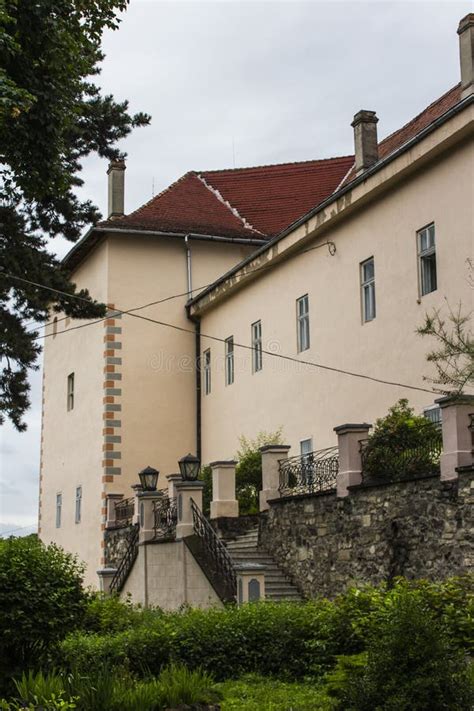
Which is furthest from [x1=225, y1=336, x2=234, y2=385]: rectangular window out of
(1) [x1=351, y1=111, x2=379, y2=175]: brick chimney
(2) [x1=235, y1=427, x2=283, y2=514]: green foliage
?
(1) [x1=351, y1=111, x2=379, y2=175]: brick chimney

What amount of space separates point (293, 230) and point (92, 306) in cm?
503

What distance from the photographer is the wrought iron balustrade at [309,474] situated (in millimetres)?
18797

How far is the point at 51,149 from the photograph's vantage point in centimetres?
1476

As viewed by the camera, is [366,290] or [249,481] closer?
[366,290]

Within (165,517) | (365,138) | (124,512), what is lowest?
(165,517)

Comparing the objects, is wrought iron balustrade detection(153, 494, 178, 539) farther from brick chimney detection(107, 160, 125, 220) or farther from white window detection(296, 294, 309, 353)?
brick chimney detection(107, 160, 125, 220)

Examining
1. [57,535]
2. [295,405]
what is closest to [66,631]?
[295,405]

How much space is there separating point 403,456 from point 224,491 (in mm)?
5908

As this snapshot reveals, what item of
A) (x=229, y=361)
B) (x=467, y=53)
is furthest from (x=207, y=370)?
(x=467, y=53)

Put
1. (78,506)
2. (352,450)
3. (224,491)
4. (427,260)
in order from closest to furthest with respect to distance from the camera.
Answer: (352,450) < (427,260) < (224,491) < (78,506)

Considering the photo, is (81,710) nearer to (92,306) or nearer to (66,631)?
(66,631)

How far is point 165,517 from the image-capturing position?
22312 millimetres

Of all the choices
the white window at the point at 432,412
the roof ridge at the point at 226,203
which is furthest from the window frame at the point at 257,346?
the white window at the point at 432,412

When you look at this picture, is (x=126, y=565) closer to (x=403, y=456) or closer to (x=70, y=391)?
(x=403, y=456)
